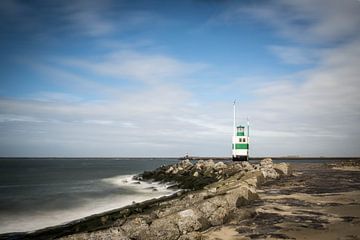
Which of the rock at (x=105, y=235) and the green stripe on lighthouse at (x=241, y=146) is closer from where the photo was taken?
the rock at (x=105, y=235)

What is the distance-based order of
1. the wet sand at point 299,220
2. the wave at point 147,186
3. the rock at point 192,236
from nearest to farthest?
1. the wet sand at point 299,220
2. the rock at point 192,236
3. the wave at point 147,186

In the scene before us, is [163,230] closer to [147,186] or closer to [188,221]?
[188,221]

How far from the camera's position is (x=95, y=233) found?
8.95 meters

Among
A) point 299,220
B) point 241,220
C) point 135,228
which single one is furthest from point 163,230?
point 299,220

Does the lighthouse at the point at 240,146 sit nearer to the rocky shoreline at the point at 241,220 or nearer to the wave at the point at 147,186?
the wave at the point at 147,186

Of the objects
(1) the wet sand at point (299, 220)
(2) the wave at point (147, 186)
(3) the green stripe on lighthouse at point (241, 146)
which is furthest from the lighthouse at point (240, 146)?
(1) the wet sand at point (299, 220)

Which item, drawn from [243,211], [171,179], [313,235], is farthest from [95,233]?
[171,179]

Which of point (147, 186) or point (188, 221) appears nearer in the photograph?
point (188, 221)

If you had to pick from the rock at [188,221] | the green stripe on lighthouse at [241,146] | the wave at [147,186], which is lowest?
the wave at [147,186]

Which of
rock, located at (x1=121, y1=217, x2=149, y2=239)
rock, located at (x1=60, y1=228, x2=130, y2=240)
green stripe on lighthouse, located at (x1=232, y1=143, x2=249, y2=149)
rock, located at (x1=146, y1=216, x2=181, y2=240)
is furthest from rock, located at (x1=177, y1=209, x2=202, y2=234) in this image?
green stripe on lighthouse, located at (x1=232, y1=143, x2=249, y2=149)

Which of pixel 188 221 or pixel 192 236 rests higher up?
pixel 188 221

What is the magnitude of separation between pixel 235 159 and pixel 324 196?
38.5 meters

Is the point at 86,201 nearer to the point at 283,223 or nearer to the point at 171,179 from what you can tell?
the point at 171,179

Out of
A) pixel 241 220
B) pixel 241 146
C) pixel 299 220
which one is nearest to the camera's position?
pixel 299 220
